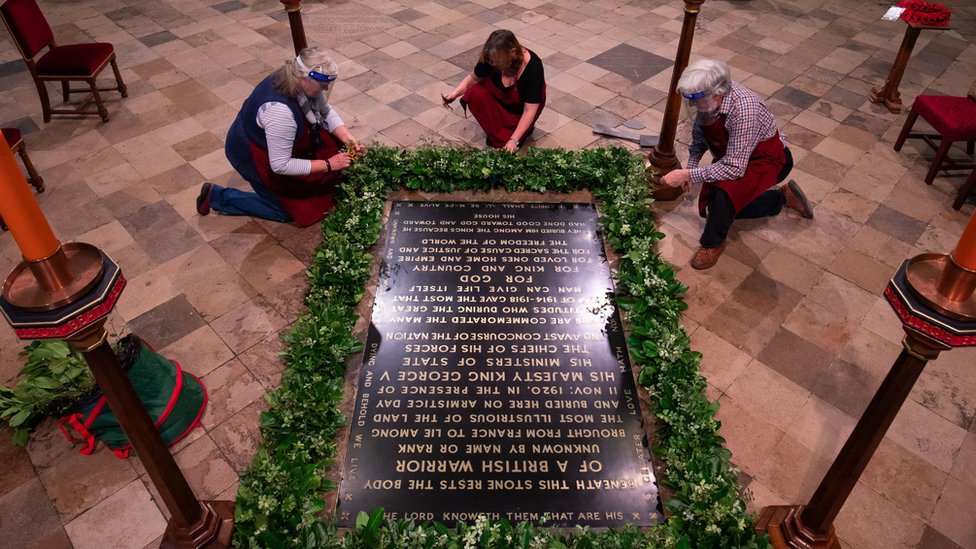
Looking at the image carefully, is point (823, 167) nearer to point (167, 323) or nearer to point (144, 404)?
point (167, 323)

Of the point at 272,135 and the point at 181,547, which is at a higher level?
the point at 272,135

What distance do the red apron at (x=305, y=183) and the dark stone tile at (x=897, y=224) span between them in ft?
15.4

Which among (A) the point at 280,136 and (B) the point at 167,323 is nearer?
(B) the point at 167,323

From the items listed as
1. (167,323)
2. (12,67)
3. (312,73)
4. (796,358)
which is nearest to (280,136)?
(312,73)

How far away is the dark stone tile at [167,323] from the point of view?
429 centimetres

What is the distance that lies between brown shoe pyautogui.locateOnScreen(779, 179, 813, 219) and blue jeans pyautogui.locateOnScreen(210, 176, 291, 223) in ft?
14.2

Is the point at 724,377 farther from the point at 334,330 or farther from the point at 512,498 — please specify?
the point at 334,330

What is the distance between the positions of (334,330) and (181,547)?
1514mm

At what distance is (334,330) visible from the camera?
4.05 m

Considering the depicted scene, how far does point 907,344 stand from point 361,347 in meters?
2.95

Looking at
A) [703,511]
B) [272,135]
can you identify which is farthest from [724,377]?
[272,135]

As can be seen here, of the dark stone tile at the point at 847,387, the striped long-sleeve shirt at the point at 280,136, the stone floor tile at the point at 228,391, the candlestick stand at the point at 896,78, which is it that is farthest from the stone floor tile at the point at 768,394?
the candlestick stand at the point at 896,78

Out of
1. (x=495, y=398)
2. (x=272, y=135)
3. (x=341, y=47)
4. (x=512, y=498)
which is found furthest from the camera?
(x=341, y=47)

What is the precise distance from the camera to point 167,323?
4395mm
